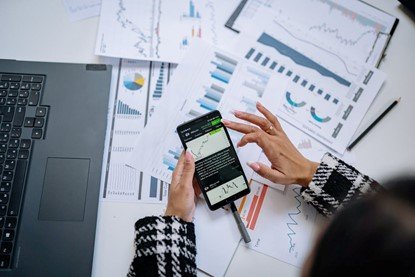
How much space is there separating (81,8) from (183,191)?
1.47 feet

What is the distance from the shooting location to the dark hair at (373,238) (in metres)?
0.34

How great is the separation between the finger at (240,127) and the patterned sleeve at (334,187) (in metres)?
0.14

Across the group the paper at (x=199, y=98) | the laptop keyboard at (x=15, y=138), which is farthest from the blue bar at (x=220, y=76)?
the laptop keyboard at (x=15, y=138)

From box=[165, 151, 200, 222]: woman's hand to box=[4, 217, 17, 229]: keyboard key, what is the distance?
0.24 m

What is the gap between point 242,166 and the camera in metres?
0.69

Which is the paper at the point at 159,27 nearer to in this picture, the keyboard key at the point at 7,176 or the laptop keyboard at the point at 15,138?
the laptop keyboard at the point at 15,138

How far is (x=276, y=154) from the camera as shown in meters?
0.68

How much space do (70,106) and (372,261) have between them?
0.55 meters

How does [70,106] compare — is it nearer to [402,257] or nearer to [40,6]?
[40,6]

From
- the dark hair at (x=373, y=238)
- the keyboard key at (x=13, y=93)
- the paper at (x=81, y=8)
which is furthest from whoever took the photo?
the paper at (x=81, y=8)

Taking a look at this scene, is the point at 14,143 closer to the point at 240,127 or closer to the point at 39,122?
the point at 39,122

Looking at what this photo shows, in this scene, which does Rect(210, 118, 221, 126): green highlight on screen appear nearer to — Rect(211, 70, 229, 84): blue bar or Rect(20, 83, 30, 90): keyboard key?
Rect(211, 70, 229, 84): blue bar

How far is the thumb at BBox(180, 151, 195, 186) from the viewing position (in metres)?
0.63

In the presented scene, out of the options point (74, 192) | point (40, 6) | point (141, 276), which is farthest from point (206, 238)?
point (40, 6)
